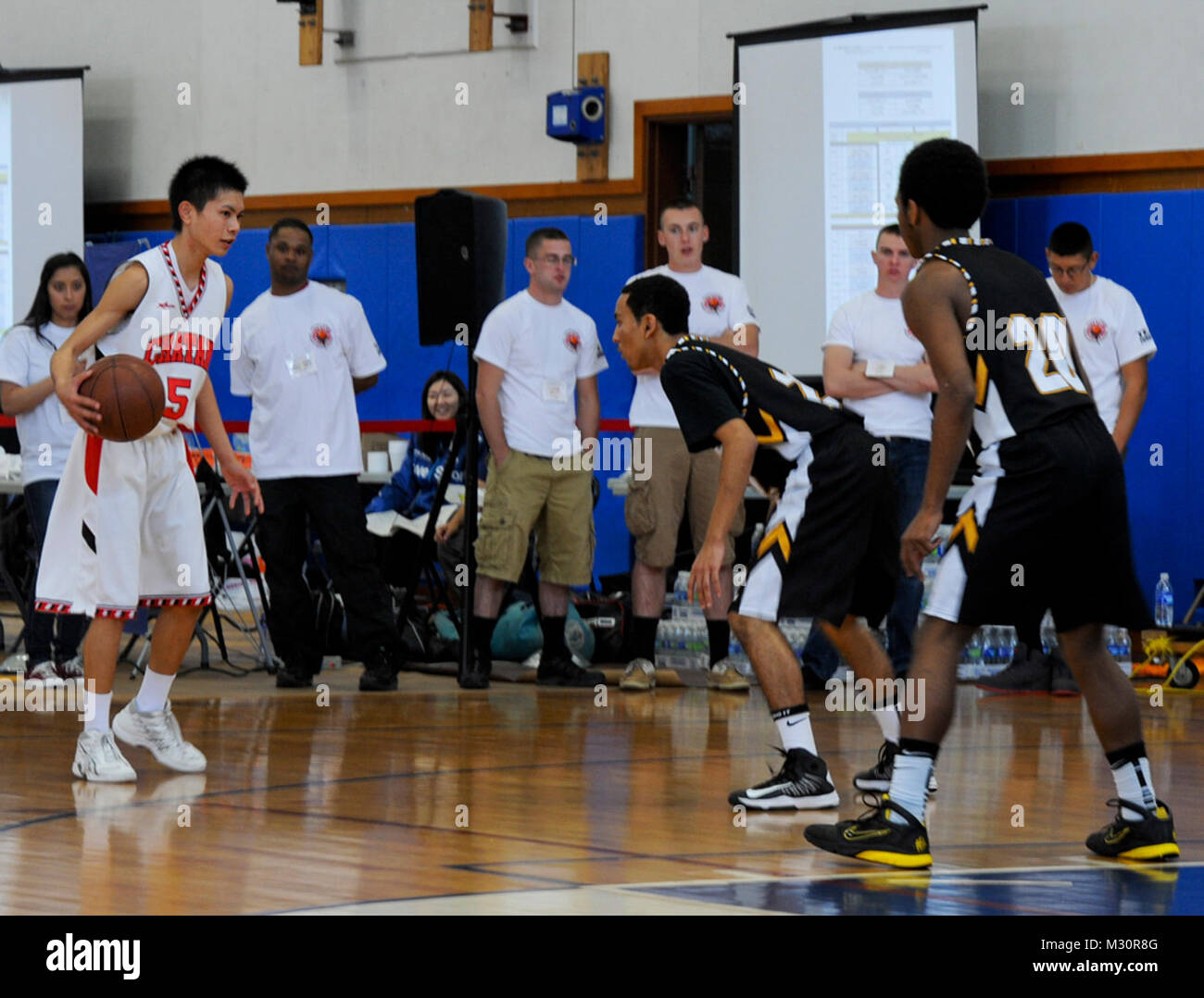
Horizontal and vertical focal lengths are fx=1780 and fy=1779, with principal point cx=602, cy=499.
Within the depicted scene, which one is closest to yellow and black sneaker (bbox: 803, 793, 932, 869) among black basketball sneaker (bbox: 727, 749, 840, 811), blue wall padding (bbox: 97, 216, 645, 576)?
black basketball sneaker (bbox: 727, 749, 840, 811)

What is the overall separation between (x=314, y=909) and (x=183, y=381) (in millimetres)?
2558

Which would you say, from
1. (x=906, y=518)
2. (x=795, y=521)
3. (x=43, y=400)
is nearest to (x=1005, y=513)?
(x=795, y=521)

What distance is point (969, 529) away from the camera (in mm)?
4219

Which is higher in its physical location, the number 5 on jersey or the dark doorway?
the dark doorway

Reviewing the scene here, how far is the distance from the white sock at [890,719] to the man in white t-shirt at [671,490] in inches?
123

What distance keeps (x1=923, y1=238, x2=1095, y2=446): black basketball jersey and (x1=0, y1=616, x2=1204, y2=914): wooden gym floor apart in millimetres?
1054

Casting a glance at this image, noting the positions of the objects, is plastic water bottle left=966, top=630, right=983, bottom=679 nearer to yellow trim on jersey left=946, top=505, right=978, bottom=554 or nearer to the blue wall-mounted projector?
the blue wall-mounted projector

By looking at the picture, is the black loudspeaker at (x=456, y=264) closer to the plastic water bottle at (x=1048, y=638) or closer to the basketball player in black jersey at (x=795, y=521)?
the plastic water bottle at (x=1048, y=638)

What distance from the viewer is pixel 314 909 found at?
3.44 metres

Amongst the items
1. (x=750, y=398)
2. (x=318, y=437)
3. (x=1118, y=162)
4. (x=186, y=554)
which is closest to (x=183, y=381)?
(x=186, y=554)

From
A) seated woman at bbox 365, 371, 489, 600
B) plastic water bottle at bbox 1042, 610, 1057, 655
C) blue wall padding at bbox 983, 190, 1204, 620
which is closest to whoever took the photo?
plastic water bottle at bbox 1042, 610, 1057, 655

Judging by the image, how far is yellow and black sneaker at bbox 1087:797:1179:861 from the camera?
13.9ft

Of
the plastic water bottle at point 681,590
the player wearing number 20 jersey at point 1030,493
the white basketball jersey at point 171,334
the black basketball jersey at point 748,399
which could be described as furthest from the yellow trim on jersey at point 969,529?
the plastic water bottle at point 681,590

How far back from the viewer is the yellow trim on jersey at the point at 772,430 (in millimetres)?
5121
